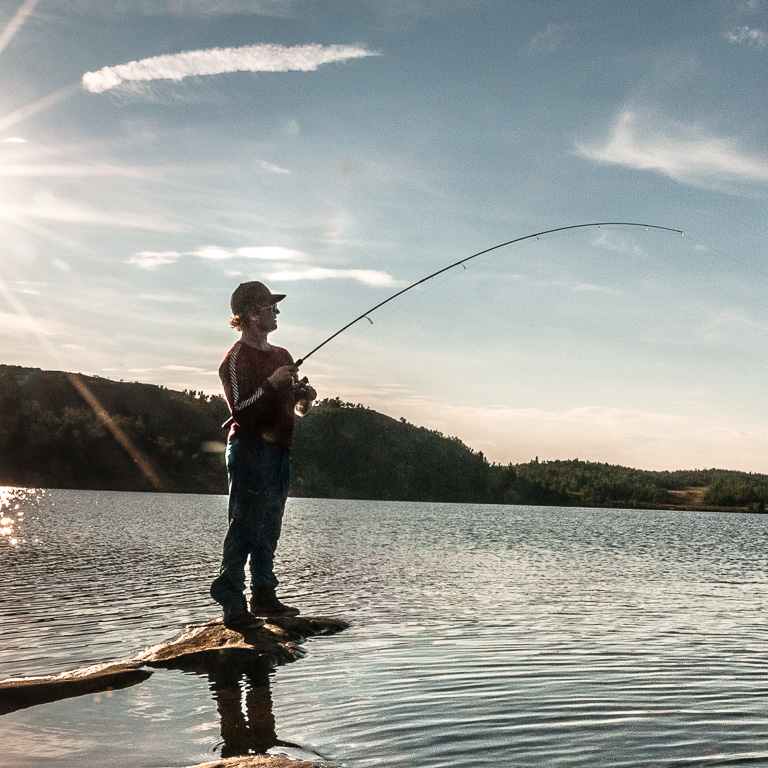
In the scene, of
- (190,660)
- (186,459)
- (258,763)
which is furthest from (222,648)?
(186,459)

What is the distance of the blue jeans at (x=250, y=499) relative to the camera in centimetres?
761

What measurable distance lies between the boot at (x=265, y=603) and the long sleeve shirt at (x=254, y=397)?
1684 millimetres

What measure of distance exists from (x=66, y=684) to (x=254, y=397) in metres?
2.89

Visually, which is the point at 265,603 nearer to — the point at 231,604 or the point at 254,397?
the point at 231,604

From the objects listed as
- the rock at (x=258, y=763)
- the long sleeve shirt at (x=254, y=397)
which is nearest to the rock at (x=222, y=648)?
the long sleeve shirt at (x=254, y=397)

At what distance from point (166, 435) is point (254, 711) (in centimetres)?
15216

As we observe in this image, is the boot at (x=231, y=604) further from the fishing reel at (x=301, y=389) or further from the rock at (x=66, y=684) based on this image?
the fishing reel at (x=301, y=389)

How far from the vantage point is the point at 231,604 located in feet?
24.8

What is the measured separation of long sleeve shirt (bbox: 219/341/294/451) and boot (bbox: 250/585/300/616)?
1.68 metres

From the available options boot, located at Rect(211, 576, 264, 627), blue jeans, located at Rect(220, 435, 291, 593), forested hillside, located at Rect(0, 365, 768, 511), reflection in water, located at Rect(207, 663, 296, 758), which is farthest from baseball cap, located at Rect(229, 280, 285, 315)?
forested hillside, located at Rect(0, 365, 768, 511)

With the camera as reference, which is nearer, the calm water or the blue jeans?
the calm water

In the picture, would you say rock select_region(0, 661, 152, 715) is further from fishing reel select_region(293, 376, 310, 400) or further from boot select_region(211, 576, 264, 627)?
fishing reel select_region(293, 376, 310, 400)

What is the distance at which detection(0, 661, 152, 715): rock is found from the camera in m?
5.56

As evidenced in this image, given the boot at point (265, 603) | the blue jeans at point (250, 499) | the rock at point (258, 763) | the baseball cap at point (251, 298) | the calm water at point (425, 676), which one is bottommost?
the calm water at point (425, 676)
